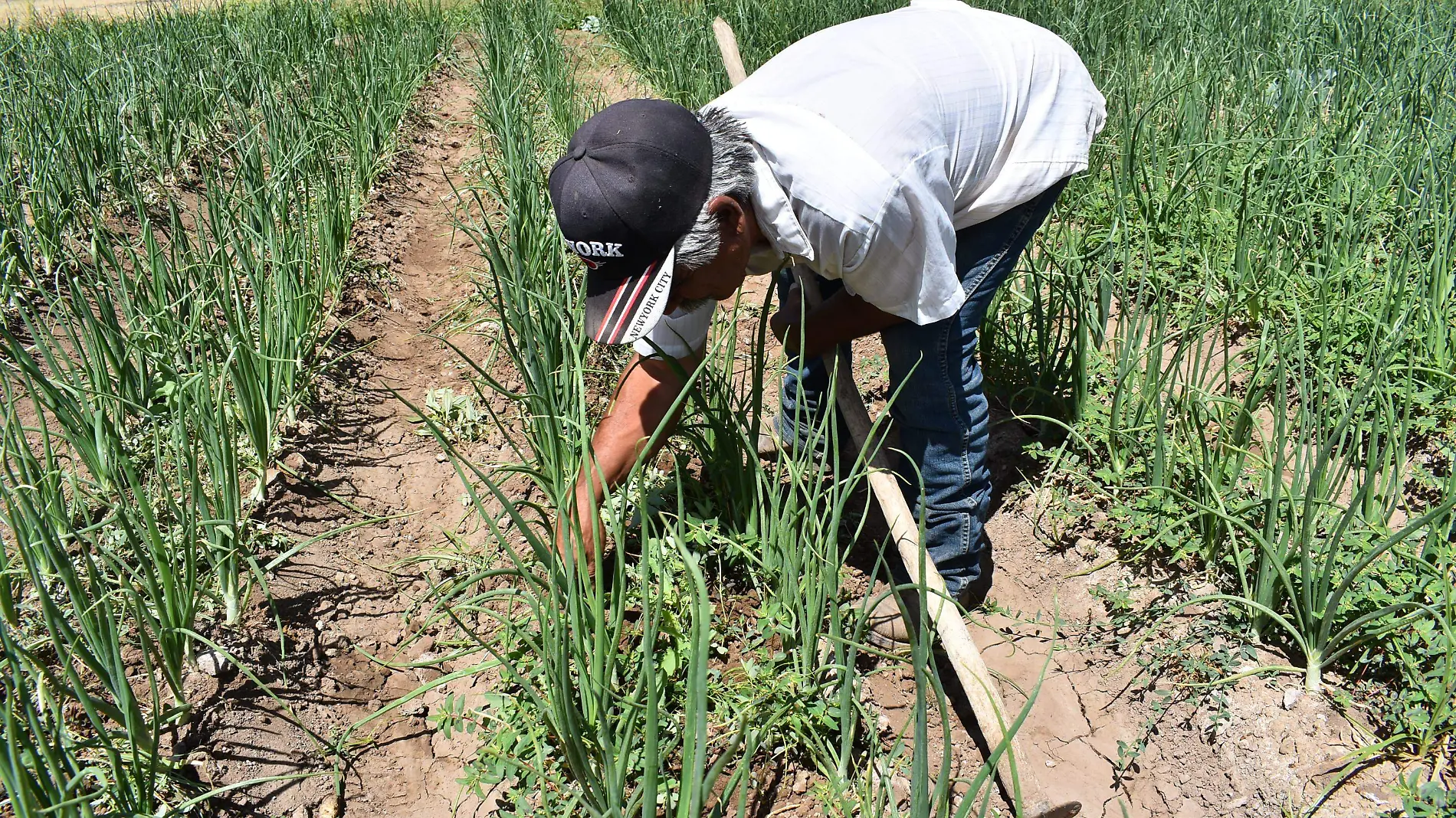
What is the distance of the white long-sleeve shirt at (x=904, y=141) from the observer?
146 cm

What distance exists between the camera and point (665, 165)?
136 cm

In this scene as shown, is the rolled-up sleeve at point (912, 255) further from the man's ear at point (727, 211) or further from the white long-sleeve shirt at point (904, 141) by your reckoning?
the man's ear at point (727, 211)

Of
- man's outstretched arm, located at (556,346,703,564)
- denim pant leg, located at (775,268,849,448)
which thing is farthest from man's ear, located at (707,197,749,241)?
denim pant leg, located at (775,268,849,448)

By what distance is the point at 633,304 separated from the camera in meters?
1.43

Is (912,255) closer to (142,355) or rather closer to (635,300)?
(635,300)

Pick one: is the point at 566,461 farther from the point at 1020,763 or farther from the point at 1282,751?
the point at 1282,751

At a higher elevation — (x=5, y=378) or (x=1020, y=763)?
(x=5, y=378)

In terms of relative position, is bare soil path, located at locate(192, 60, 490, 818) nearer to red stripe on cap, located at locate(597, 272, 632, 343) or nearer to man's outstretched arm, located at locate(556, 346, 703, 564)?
man's outstretched arm, located at locate(556, 346, 703, 564)

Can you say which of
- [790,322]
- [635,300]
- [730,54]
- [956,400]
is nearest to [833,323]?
[790,322]

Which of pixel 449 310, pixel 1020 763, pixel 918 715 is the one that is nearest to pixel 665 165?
pixel 918 715

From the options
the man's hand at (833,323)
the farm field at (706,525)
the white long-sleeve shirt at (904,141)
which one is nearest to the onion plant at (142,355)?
the farm field at (706,525)

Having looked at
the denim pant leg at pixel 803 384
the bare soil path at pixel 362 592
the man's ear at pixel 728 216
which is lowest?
the bare soil path at pixel 362 592

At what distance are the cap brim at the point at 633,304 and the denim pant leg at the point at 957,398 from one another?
1.73 feet

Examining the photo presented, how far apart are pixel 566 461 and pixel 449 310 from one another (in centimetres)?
163
